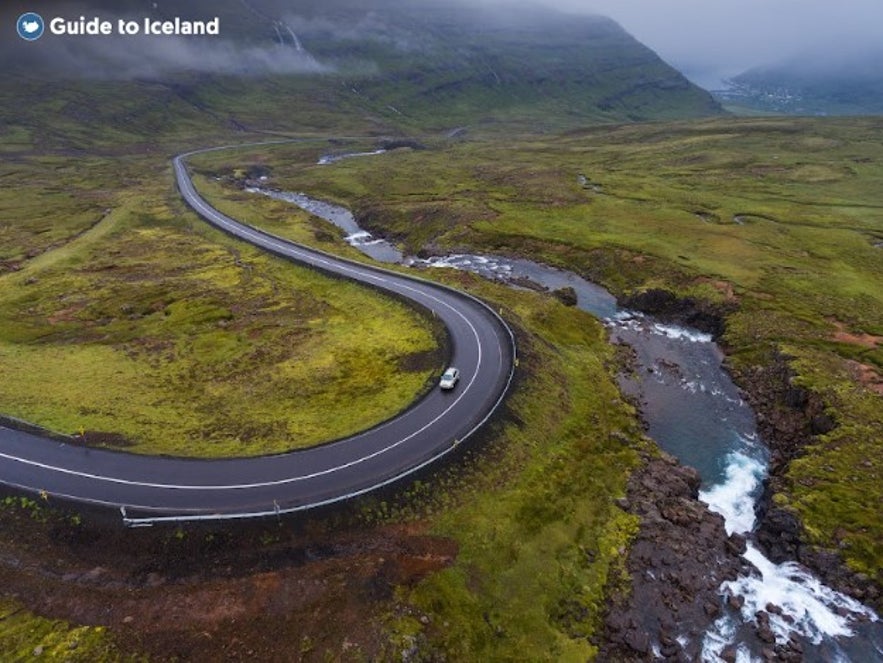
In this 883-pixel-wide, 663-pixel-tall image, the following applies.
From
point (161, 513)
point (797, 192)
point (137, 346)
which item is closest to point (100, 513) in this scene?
point (161, 513)

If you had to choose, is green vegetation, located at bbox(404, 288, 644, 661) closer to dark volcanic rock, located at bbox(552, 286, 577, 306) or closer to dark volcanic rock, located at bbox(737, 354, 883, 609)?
dark volcanic rock, located at bbox(737, 354, 883, 609)

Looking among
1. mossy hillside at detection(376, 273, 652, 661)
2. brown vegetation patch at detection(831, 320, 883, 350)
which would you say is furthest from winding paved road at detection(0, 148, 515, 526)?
brown vegetation patch at detection(831, 320, 883, 350)

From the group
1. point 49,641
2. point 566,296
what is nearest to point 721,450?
point 566,296

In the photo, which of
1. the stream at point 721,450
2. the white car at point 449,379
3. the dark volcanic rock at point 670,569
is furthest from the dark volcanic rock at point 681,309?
the white car at point 449,379

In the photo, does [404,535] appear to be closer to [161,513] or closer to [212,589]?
[212,589]

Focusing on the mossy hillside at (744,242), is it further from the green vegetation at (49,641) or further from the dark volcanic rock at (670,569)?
the green vegetation at (49,641)
